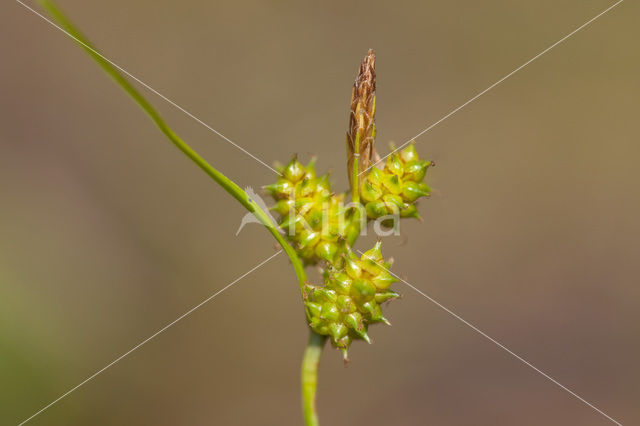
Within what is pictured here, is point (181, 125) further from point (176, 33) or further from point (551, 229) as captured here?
point (551, 229)

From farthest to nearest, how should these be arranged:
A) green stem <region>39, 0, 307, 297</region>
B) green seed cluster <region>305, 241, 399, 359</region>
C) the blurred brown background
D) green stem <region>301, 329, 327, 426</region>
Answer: the blurred brown background < green seed cluster <region>305, 241, 399, 359</region> < green stem <region>301, 329, 327, 426</region> < green stem <region>39, 0, 307, 297</region>

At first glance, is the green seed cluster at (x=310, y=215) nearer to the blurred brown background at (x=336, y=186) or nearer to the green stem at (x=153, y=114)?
the green stem at (x=153, y=114)

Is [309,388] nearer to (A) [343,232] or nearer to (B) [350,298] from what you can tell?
(B) [350,298]

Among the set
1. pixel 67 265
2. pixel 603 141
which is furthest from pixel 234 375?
pixel 603 141

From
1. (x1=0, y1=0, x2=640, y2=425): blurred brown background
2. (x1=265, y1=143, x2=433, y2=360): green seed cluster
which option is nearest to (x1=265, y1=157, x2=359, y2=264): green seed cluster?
(x1=265, y1=143, x2=433, y2=360): green seed cluster

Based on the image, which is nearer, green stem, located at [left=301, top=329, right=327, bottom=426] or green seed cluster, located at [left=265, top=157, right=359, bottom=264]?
green stem, located at [left=301, top=329, right=327, bottom=426]

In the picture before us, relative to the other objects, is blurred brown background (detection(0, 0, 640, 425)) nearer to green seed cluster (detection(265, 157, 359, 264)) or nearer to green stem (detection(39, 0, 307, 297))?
green seed cluster (detection(265, 157, 359, 264))
